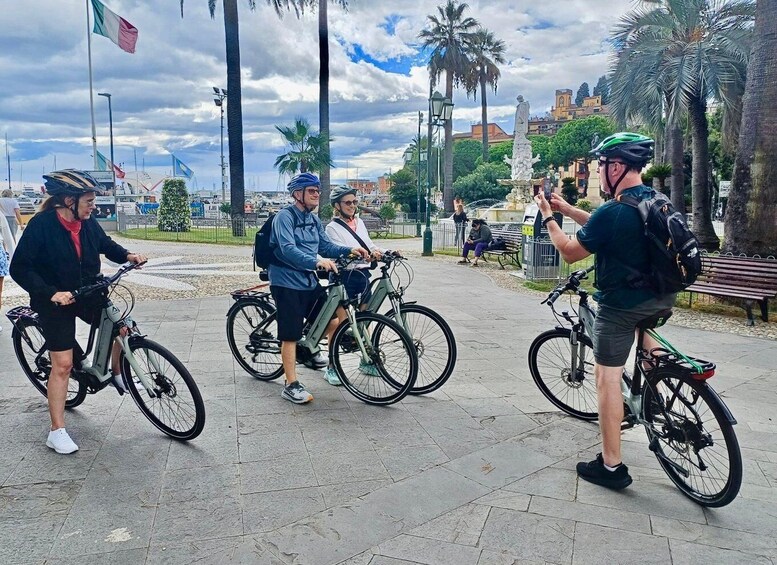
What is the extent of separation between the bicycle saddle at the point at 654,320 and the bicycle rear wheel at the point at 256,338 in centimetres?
276

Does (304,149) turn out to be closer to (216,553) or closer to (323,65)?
(323,65)

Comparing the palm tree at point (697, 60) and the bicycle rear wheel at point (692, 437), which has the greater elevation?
the palm tree at point (697, 60)

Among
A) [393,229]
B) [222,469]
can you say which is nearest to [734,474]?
[222,469]

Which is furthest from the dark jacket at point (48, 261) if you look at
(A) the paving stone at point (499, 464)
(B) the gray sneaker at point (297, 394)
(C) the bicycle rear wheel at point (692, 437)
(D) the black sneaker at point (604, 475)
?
(C) the bicycle rear wheel at point (692, 437)

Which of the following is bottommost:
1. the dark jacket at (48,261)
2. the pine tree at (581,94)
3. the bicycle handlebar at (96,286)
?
the bicycle handlebar at (96,286)

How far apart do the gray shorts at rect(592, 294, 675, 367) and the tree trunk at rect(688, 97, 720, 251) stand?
1559cm

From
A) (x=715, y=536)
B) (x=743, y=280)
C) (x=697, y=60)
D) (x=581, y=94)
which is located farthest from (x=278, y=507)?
(x=581, y=94)

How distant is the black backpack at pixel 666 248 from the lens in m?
2.71

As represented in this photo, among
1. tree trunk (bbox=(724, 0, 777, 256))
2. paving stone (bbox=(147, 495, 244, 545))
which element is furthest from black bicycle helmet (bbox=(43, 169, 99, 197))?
tree trunk (bbox=(724, 0, 777, 256))

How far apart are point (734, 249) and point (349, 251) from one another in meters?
6.98

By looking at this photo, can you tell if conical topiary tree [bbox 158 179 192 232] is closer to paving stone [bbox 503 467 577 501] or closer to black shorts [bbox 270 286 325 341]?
black shorts [bbox 270 286 325 341]

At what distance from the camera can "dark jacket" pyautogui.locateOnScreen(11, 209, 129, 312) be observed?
133 inches

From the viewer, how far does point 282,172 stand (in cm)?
2850

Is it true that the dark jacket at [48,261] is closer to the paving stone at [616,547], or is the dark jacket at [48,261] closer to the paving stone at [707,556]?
the paving stone at [616,547]
